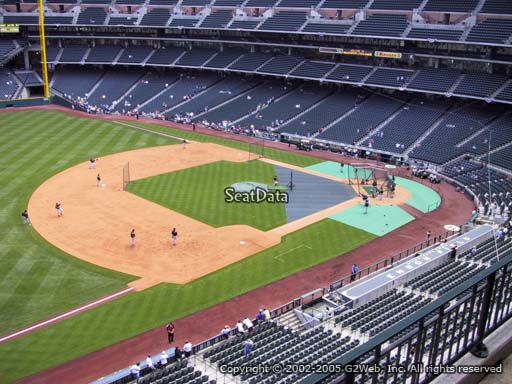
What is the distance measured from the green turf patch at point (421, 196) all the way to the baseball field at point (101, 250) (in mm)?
9120

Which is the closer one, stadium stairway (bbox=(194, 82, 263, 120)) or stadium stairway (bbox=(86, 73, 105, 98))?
stadium stairway (bbox=(194, 82, 263, 120))

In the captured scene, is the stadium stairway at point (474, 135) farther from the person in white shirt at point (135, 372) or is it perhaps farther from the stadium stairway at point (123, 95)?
the stadium stairway at point (123, 95)

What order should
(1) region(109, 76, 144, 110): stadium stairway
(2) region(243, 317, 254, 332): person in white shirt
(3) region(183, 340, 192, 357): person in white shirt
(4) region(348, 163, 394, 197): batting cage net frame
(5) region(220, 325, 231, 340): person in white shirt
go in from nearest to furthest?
1. (3) region(183, 340, 192, 357): person in white shirt
2. (5) region(220, 325, 231, 340): person in white shirt
3. (2) region(243, 317, 254, 332): person in white shirt
4. (4) region(348, 163, 394, 197): batting cage net frame
5. (1) region(109, 76, 144, 110): stadium stairway

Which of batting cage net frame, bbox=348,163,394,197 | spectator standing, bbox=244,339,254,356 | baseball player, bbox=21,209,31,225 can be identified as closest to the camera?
spectator standing, bbox=244,339,254,356

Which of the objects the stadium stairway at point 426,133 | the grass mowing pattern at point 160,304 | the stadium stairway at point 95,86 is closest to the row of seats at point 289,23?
the stadium stairway at point 426,133

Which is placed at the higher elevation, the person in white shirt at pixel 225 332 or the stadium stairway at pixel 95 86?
the stadium stairway at pixel 95 86

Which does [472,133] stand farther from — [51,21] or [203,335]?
[51,21]

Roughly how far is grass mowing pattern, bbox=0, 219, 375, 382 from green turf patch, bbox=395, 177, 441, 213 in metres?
9.22

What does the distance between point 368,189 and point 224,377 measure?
1313 inches

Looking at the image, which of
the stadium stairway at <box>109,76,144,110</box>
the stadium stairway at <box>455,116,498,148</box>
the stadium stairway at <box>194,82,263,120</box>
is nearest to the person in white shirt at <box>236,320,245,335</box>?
the stadium stairway at <box>455,116,498,148</box>

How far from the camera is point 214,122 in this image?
251 ft

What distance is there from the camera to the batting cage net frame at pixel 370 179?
49938mm

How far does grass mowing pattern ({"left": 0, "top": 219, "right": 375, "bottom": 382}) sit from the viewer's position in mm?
23984

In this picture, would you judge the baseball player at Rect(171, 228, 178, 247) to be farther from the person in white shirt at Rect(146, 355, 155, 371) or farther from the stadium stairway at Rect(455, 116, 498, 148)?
the stadium stairway at Rect(455, 116, 498, 148)
